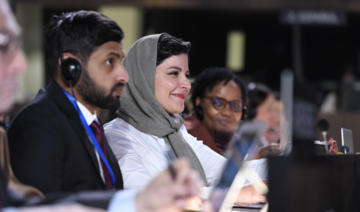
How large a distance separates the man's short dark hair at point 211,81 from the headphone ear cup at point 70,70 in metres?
1.46

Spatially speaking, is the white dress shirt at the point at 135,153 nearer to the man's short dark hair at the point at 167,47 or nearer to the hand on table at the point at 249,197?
the hand on table at the point at 249,197

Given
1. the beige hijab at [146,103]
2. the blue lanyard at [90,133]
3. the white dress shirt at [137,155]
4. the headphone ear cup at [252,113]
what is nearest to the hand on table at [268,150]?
the white dress shirt at [137,155]

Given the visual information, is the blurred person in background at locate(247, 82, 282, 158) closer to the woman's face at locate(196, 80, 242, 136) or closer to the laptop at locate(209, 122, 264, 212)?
the woman's face at locate(196, 80, 242, 136)

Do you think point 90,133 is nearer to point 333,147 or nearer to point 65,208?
point 65,208

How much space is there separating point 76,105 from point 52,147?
0.17 m

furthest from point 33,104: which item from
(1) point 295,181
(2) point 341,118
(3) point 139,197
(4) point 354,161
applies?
(2) point 341,118

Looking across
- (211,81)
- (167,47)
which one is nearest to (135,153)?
(167,47)

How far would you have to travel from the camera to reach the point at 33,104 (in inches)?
46.2

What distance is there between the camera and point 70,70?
1.18 metres

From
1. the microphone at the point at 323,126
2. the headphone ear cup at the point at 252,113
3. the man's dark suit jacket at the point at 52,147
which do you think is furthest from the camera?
the headphone ear cup at the point at 252,113

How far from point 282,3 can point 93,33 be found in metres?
6.18

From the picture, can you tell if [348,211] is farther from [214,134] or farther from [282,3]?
[282,3]

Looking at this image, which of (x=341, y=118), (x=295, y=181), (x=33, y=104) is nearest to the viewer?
(x=295, y=181)

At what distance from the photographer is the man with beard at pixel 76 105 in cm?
112
